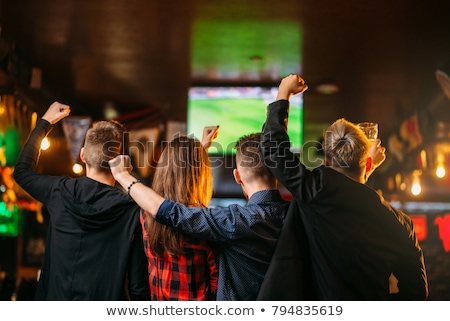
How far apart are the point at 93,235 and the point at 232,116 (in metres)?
2.90

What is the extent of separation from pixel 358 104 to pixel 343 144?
3.78 metres

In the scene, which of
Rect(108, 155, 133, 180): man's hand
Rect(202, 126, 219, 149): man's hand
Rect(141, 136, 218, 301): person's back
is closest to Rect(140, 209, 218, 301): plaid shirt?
Rect(141, 136, 218, 301): person's back

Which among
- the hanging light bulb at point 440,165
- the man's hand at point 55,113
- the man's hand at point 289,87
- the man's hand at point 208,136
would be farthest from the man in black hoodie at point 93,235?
the hanging light bulb at point 440,165

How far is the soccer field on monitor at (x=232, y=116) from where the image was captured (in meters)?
5.04

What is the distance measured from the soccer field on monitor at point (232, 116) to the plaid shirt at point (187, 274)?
289cm

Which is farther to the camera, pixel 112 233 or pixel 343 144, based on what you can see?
pixel 112 233

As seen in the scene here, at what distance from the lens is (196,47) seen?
4332mm

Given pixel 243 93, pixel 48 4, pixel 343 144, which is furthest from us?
pixel 243 93

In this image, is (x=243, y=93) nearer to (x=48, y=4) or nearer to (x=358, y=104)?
(x=358, y=104)

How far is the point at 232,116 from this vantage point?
507 cm

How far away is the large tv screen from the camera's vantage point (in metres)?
5.05

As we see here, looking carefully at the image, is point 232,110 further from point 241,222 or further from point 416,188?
point 416,188
